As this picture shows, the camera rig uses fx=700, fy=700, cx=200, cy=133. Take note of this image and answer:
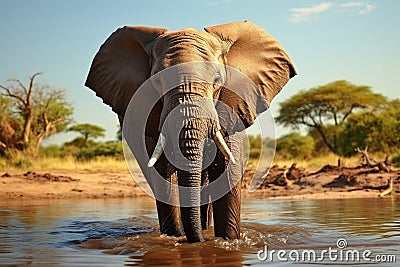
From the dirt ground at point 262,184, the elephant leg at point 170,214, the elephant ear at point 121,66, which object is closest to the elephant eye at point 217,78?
the elephant ear at point 121,66

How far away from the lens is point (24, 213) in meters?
11.3

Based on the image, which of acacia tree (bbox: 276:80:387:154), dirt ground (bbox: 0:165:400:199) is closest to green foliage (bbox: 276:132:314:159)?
acacia tree (bbox: 276:80:387:154)

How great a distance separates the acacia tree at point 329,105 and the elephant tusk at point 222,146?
27.9 metres

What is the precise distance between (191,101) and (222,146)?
1.91 ft

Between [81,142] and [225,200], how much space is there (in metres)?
35.8

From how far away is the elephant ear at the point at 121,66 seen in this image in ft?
24.6

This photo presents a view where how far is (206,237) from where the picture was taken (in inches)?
290

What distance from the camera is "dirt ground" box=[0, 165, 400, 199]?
50.2 feet

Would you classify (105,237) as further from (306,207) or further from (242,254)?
(306,207)

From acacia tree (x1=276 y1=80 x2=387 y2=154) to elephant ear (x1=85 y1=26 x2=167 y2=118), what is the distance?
87.8ft

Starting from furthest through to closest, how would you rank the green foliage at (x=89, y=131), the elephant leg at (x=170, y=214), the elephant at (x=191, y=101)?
the green foliage at (x=89, y=131) < the elephant leg at (x=170, y=214) < the elephant at (x=191, y=101)

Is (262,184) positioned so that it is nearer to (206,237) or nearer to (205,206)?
(205,206)

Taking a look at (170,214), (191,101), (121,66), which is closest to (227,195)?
(170,214)

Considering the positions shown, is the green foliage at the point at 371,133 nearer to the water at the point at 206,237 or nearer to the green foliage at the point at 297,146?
the green foliage at the point at 297,146
